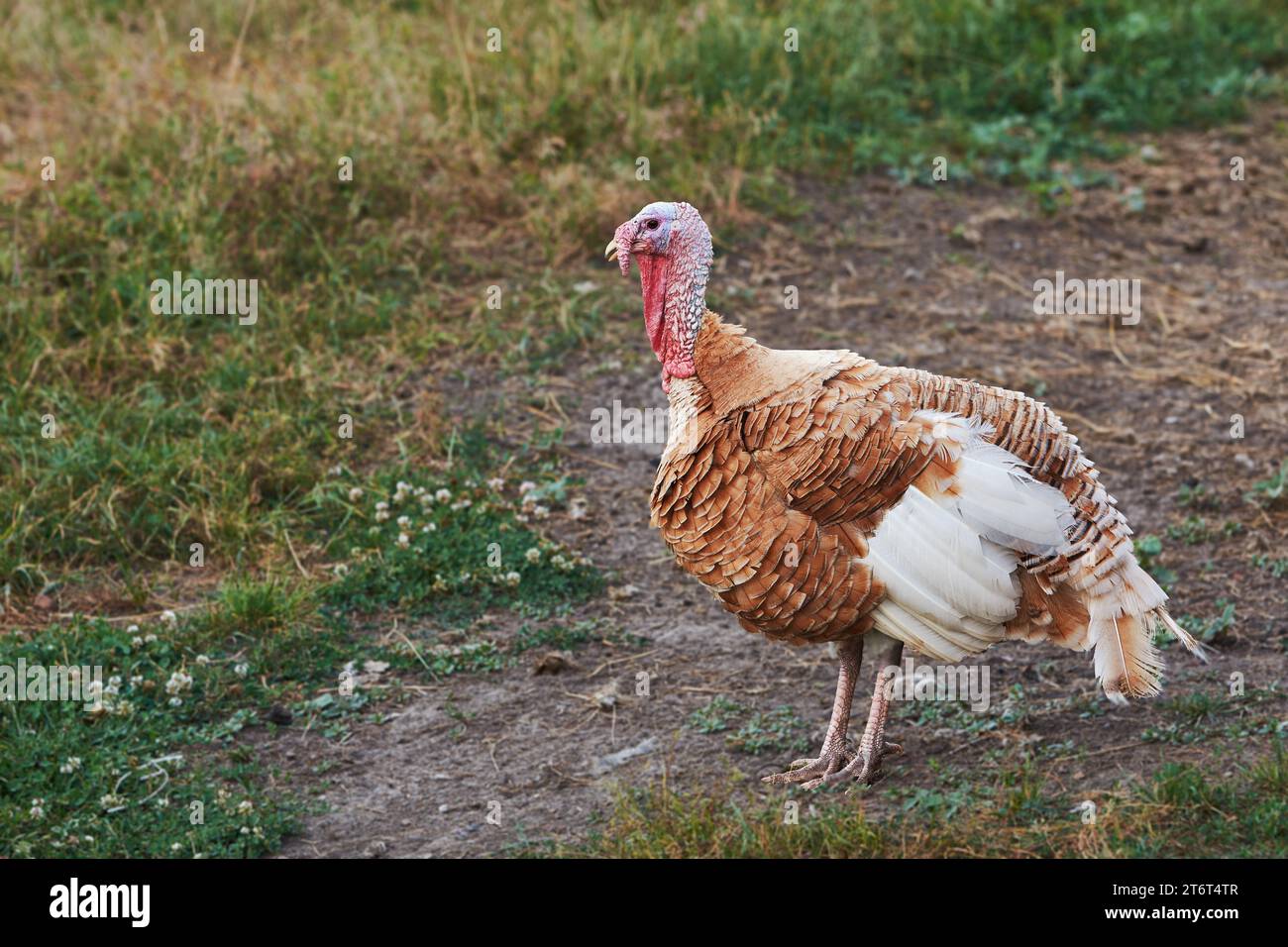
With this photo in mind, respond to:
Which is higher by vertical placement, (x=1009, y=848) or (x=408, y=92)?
(x=408, y=92)

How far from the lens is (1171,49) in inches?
371

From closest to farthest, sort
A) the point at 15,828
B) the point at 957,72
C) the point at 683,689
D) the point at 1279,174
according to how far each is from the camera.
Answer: the point at 15,828, the point at 683,689, the point at 1279,174, the point at 957,72

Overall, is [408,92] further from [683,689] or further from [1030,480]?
[1030,480]

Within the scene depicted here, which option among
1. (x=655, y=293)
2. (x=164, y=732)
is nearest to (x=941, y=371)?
(x=655, y=293)

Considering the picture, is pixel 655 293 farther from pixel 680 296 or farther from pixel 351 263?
pixel 351 263

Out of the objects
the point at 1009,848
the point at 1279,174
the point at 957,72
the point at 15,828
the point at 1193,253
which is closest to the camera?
the point at 1009,848

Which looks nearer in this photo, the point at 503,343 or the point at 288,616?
the point at 288,616

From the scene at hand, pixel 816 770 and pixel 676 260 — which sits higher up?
pixel 676 260

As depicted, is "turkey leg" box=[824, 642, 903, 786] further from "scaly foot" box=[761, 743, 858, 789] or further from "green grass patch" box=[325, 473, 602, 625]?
"green grass patch" box=[325, 473, 602, 625]

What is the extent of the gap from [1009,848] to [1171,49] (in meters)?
6.72

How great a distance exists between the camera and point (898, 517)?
14.3 ft

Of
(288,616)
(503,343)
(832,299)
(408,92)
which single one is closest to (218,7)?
(408,92)

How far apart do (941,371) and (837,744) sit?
2.78m

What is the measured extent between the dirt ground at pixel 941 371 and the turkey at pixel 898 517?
1.68ft
